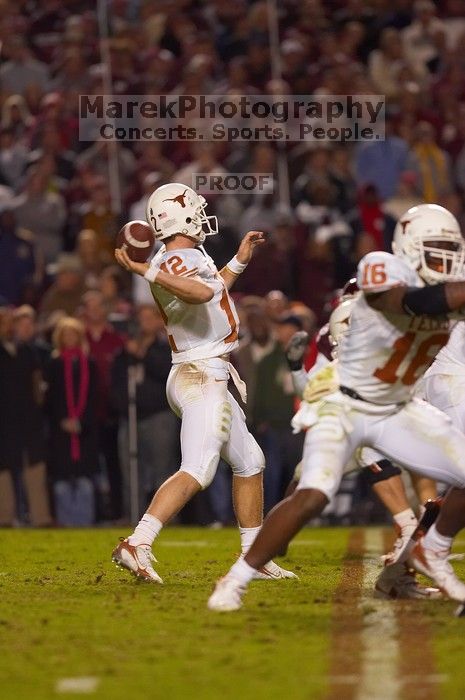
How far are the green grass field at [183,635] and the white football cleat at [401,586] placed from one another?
6.6 inches

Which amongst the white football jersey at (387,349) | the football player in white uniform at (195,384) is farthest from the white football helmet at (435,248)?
the football player in white uniform at (195,384)

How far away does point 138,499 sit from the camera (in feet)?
40.7

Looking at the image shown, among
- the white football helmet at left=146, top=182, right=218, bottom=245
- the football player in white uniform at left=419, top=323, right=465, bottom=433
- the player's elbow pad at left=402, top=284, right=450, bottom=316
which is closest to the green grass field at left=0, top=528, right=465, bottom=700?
the football player in white uniform at left=419, top=323, right=465, bottom=433

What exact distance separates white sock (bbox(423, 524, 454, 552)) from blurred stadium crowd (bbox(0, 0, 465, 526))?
19.9ft

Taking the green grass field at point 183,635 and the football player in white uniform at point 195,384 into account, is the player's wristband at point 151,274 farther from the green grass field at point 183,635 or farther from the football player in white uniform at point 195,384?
the green grass field at point 183,635

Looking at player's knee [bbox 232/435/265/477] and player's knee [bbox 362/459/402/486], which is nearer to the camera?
player's knee [bbox 232/435/265/477]

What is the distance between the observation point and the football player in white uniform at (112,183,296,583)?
6941mm

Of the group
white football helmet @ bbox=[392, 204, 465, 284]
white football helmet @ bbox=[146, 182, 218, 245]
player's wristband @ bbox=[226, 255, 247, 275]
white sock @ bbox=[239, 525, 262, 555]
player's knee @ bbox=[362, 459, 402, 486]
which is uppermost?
white football helmet @ bbox=[146, 182, 218, 245]

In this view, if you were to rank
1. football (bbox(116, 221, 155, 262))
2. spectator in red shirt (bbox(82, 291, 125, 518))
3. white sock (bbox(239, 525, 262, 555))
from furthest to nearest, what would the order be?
1. spectator in red shirt (bbox(82, 291, 125, 518))
2. white sock (bbox(239, 525, 262, 555))
3. football (bbox(116, 221, 155, 262))

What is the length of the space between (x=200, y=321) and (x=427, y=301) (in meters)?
1.99

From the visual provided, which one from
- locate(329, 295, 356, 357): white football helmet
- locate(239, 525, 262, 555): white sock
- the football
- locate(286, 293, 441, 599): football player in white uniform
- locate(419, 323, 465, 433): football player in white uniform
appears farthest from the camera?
locate(419, 323, 465, 433): football player in white uniform

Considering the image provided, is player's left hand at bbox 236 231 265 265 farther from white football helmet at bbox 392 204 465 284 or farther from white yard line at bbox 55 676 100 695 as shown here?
white yard line at bbox 55 676 100 695

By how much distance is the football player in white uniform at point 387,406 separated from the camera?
5.58 meters

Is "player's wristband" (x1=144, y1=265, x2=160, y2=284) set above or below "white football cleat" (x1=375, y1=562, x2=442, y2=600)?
above
